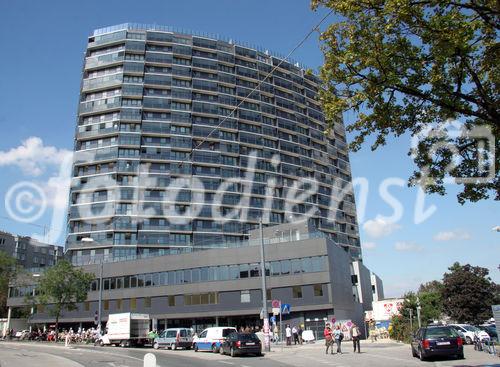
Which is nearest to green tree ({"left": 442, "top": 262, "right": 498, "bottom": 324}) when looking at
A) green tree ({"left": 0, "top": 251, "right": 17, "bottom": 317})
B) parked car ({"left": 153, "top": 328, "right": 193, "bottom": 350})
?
parked car ({"left": 153, "top": 328, "right": 193, "bottom": 350})

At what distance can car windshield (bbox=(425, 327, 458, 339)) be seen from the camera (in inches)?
811

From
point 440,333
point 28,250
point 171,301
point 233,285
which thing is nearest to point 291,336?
point 233,285

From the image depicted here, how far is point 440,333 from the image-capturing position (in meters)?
20.7

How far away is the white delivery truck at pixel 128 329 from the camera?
42.2 meters

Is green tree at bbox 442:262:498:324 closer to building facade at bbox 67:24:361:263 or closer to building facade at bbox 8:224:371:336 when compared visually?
building facade at bbox 8:224:371:336

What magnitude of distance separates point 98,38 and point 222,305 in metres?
62.9

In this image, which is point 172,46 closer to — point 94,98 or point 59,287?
point 94,98

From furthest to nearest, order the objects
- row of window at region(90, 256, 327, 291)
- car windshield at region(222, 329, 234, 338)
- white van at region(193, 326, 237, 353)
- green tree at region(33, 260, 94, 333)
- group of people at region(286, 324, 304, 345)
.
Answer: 1. green tree at region(33, 260, 94, 333)
2. row of window at region(90, 256, 327, 291)
3. group of people at region(286, 324, 304, 345)
4. car windshield at region(222, 329, 234, 338)
5. white van at region(193, 326, 237, 353)

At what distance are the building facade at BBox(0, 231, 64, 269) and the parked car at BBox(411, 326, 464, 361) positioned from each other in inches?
4222

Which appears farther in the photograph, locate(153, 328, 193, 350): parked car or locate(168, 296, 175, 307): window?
locate(168, 296, 175, 307): window

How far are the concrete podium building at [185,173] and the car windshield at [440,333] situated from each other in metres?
39.7

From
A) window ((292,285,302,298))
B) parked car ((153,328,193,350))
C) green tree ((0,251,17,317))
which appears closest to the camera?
parked car ((153,328,193,350))

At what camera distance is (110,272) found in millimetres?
69250

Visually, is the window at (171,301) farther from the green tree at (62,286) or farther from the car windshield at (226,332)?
the car windshield at (226,332)
